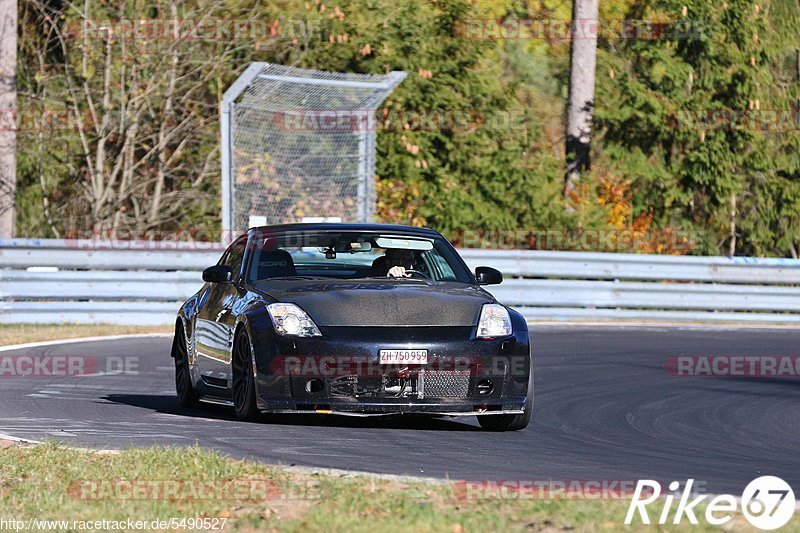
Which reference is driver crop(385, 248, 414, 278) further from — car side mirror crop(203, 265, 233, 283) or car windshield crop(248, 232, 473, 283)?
Result: car side mirror crop(203, 265, 233, 283)

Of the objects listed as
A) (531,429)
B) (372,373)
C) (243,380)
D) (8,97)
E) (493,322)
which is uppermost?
(8,97)

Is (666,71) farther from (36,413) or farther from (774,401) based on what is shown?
(36,413)

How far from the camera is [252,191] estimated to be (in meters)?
23.8

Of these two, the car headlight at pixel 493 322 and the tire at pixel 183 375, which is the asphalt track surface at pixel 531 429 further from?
the car headlight at pixel 493 322

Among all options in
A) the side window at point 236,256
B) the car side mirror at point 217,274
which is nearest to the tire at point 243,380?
the car side mirror at point 217,274

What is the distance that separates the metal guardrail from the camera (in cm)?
1998

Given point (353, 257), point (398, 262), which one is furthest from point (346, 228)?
point (398, 262)

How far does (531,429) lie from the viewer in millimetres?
10320

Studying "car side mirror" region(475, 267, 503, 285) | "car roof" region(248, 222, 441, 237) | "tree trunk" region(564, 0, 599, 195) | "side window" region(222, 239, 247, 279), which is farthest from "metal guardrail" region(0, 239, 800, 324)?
"car side mirror" region(475, 267, 503, 285)

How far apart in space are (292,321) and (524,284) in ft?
42.6

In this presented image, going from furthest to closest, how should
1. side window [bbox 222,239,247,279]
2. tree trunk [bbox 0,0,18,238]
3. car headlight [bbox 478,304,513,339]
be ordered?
tree trunk [bbox 0,0,18,238]
side window [bbox 222,239,247,279]
car headlight [bbox 478,304,513,339]

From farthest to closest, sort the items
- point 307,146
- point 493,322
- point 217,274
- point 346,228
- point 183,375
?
point 307,146 → point 183,375 → point 346,228 → point 217,274 → point 493,322

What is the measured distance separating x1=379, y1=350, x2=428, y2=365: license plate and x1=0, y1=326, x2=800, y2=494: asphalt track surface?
1.50 ft

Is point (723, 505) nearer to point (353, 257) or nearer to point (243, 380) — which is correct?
point (243, 380)
